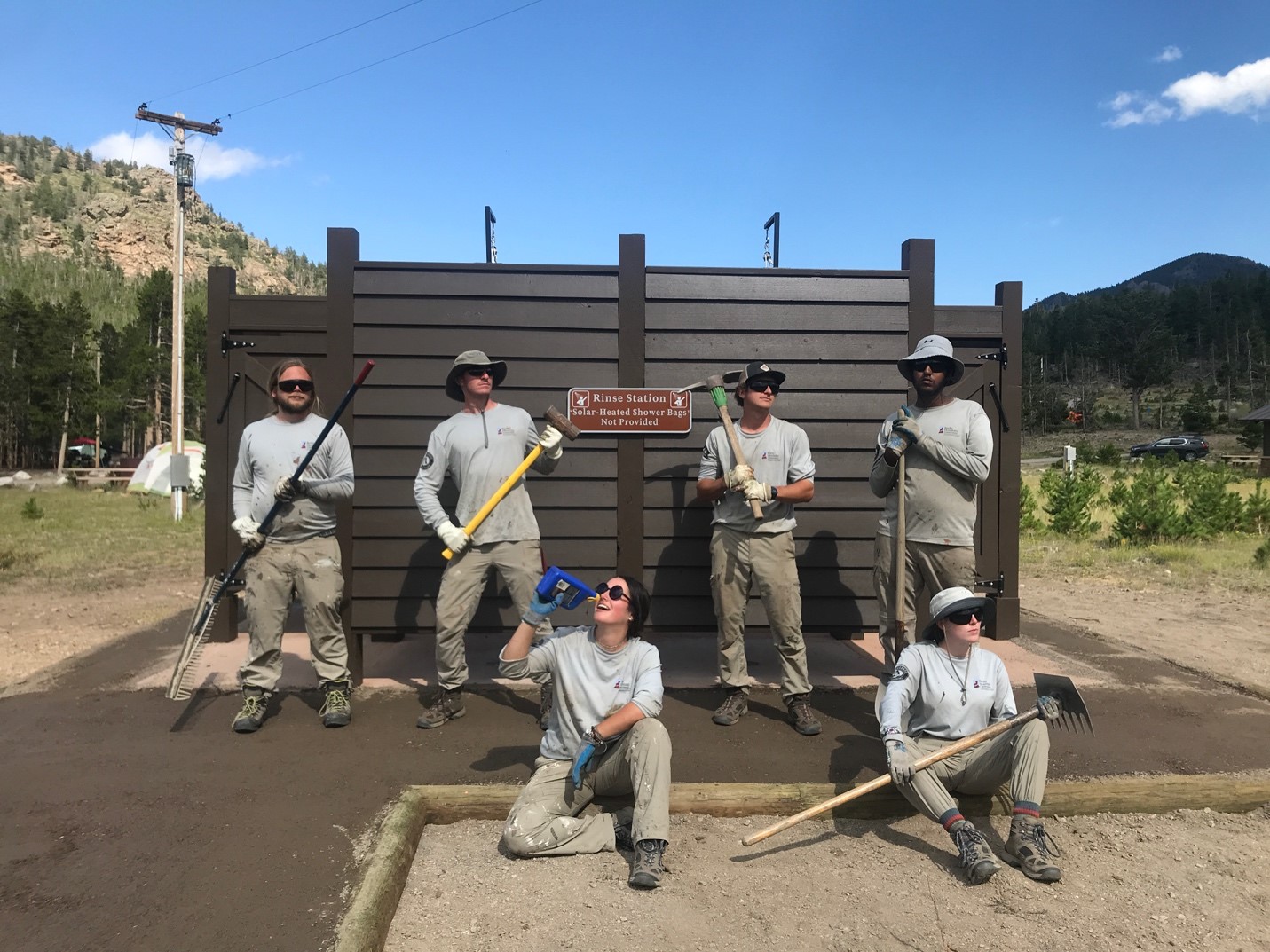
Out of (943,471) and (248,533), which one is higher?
(943,471)

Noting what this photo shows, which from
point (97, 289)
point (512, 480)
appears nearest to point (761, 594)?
point (512, 480)

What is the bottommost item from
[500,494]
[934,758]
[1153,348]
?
[934,758]

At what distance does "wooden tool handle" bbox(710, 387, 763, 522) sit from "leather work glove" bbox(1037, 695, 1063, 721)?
1.71m

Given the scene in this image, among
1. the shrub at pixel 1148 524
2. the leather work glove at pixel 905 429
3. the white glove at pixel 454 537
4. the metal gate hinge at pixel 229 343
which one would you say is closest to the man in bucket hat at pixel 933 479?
the leather work glove at pixel 905 429

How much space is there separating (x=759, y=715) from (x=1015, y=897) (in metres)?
2.01

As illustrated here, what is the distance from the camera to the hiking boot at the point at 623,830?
10.9 ft

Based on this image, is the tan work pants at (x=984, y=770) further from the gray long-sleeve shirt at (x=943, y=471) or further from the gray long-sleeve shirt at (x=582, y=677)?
the gray long-sleeve shirt at (x=943, y=471)

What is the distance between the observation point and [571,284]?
5.42 m

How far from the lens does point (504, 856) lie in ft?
10.5

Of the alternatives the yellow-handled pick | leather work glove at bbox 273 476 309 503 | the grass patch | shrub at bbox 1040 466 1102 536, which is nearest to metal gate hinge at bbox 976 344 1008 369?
the yellow-handled pick

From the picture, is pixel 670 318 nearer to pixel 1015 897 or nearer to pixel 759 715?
pixel 759 715

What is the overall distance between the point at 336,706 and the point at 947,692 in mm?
3297

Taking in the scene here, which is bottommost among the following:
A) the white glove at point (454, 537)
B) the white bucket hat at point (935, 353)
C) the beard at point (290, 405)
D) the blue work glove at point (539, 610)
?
the blue work glove at point (539, 610)

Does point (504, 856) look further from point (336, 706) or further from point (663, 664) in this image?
point (663, 664)
